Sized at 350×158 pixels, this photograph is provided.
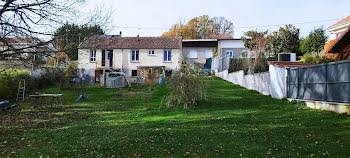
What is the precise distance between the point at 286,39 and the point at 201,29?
93.0ft

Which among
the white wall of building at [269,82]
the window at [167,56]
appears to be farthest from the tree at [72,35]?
the window at [167,56]

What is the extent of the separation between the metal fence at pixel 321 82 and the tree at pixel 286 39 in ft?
53.3

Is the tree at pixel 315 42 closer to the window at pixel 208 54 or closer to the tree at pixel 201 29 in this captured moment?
the window at pixel 208 54

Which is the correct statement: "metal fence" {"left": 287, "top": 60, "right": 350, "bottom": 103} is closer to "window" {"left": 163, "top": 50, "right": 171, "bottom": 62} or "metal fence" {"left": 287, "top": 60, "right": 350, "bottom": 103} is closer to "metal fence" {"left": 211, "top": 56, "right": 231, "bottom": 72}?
"metal fence" {"left": 211, "top": 56, "right": 231, "bottom": 72}

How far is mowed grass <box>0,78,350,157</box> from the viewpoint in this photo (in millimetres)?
5969

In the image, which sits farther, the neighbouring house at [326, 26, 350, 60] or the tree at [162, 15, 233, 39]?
the tree at [162, 15, 233, 39]

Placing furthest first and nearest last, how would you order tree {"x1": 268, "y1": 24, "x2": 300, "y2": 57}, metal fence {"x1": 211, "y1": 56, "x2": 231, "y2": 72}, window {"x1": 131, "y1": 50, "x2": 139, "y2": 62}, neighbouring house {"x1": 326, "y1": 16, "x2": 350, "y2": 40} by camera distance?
window {"x1": 131, "y1": 50, "x2": 139, "y2": 62} → tree {"x1": 268, "y1": 24, "x2": 300, "y2": 57} → neighbouring house {"x1": 326, "y1": 16, "x2": 350, "y2": 40} → metal fence {"x1": 211, "y1": 56, "x2": 231, "y2": 72}

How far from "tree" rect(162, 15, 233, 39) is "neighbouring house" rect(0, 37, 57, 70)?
149 feet

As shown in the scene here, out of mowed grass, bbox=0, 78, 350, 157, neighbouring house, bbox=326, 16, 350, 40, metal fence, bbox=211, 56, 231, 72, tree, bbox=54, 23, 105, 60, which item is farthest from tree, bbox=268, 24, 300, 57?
tree, bbox=54, 23, 105, 60

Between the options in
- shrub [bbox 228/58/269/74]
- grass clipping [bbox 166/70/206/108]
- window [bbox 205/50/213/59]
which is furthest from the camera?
window [bbox 205/50/213/59]

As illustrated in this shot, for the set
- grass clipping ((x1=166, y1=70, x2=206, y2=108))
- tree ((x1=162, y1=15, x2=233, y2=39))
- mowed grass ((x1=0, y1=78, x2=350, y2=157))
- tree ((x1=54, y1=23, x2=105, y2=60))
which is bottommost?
mowed grass ((x1=0, y1=78, x2=350, y2=157))

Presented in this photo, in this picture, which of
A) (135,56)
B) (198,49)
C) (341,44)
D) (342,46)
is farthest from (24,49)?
(198,49)

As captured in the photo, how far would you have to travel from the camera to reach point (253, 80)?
17.8 metres

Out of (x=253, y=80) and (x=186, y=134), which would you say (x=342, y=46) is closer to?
(x=253, y=80)
